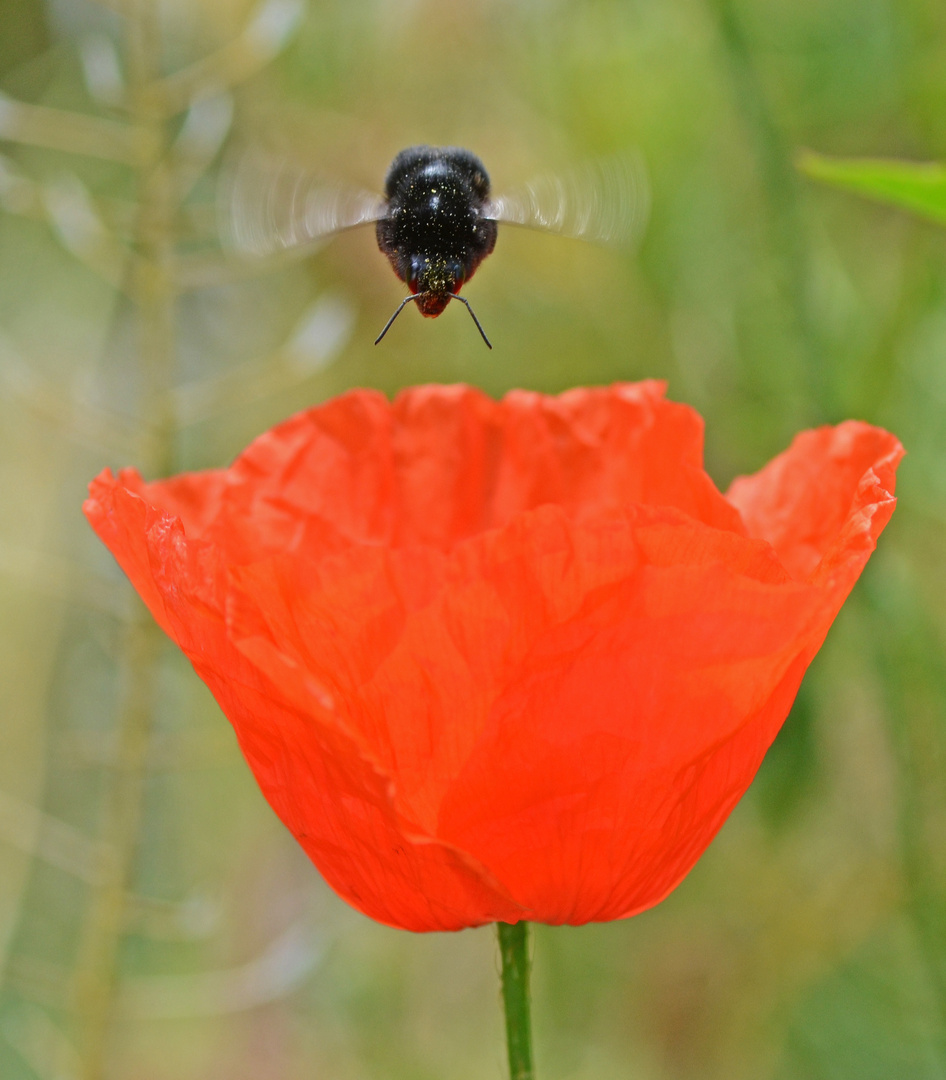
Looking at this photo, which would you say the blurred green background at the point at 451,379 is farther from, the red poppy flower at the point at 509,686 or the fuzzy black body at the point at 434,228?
the red poppy flower at the point at 509,686

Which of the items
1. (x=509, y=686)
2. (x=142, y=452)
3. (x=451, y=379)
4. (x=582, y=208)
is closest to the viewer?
(x=509, y=686)

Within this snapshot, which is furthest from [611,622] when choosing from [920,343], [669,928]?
[669,928]

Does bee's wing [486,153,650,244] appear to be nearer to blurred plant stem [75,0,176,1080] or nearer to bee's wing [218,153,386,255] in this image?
bee's wing [218,153,386,255]

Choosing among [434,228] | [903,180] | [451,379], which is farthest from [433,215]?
[451,379]

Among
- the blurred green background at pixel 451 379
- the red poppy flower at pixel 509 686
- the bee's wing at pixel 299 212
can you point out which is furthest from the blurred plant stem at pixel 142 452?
the red poppy flower at pixel 509 686

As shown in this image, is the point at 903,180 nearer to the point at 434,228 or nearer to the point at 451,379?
the point at 434,228

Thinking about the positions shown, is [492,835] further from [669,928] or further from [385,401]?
[669,928]
